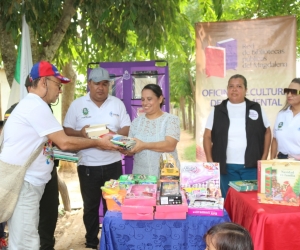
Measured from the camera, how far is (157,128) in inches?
125

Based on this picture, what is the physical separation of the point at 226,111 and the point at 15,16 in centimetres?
228

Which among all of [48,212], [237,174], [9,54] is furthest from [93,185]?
[9,54]

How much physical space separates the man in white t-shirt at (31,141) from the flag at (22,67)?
152 centimetres

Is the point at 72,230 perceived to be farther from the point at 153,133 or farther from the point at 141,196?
the point at 141,196

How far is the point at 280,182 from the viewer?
2.37m

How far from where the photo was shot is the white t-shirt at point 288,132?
10.3 feet

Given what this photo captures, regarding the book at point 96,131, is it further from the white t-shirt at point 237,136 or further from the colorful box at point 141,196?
the white t-shirt at point 237,136

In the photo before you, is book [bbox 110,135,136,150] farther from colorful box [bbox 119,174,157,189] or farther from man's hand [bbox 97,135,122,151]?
colorful box [bbox 119,174,157,189]

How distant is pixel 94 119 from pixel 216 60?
2.13m

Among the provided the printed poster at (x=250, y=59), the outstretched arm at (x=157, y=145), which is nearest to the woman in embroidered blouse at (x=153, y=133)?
the outstretched arm at (x=157, y=145)

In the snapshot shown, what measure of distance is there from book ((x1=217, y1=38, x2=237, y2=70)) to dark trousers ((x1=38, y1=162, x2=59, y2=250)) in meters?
2.81

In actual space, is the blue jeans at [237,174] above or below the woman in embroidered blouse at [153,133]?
below

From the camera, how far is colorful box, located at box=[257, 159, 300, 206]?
7.70 feet

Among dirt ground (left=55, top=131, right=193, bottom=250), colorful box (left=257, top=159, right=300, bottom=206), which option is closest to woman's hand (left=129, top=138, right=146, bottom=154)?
colorful box (left=257, top=159, right=300, bottom=206)
